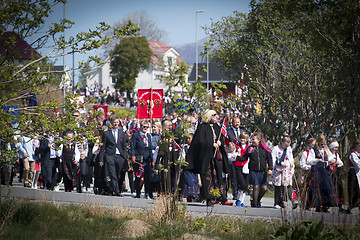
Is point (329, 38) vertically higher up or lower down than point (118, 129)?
higher up

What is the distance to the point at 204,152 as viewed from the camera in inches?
542

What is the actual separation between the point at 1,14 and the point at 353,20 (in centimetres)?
692

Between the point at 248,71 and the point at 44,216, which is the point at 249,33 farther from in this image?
the point at 44,216

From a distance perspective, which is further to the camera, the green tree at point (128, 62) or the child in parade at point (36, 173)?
the green tree at point (128, 62)

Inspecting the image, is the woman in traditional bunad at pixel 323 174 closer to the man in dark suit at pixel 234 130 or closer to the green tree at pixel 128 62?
the man in dark suit at pixel 234 130

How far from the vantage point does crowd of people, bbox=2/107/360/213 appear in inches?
519

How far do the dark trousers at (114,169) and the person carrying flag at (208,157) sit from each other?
293 centimetres

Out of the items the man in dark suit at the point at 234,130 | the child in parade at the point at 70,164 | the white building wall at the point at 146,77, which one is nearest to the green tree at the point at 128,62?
the white building wall at the point at 146,77

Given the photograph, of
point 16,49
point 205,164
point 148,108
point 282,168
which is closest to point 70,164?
point 148,108

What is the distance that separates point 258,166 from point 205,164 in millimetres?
1297

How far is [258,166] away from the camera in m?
14.3

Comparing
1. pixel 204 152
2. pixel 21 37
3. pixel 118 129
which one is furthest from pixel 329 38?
pixel 21 37

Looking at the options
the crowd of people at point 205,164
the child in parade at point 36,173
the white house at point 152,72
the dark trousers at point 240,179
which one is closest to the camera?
the crowd of people at point 205,164

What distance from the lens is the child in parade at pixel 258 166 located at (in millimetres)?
14234
